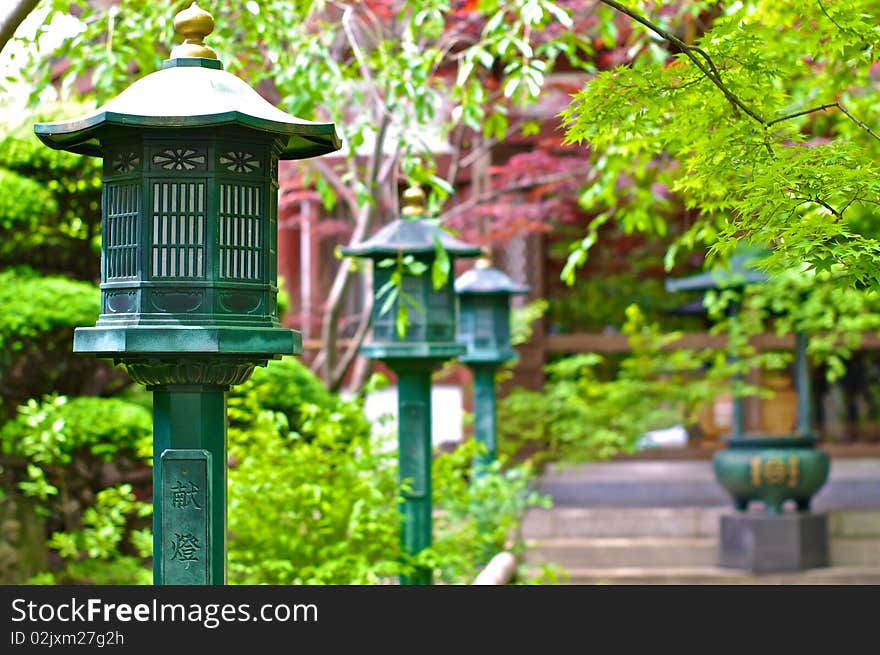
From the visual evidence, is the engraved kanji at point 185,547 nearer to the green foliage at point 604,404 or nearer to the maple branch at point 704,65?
the maple branch at point 704,65

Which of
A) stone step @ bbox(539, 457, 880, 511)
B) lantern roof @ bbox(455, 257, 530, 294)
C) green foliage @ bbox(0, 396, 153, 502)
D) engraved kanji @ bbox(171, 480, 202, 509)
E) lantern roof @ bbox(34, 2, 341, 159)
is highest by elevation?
lantern roof @ bbox(455, 257, 530, 294)

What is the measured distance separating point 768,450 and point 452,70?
4768 mm

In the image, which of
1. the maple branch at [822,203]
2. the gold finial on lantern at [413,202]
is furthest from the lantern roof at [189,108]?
the gold finial on lantern at [413,202]

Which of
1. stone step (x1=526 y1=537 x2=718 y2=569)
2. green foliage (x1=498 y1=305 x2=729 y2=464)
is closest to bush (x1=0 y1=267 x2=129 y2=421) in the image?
stone step (x1=526 y1=537 x2=718 y2=569)

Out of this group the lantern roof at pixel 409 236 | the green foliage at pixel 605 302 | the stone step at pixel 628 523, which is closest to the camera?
the lantern roof at pixel 409 236

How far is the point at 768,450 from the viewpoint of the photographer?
11117 mm

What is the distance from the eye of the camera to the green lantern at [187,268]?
3.48 metres

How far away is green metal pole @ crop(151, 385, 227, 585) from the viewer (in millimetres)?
3514

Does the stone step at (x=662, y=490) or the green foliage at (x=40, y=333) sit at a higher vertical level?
the green foliage at (x=40, y=333)

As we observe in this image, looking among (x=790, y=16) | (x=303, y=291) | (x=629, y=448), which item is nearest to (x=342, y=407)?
(x=790, y=16)

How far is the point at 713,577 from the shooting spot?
35.3ft

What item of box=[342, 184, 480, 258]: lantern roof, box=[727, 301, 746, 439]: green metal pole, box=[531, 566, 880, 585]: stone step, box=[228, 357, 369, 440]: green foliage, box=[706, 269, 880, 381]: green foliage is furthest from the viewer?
box=[727, 301, 746, 439]: green metal pole

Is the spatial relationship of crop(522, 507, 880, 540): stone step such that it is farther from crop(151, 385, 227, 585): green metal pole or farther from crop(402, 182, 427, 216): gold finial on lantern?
crop(151, 385, 227, 585): green metal pole

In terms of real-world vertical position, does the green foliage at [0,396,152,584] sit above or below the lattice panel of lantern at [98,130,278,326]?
below
